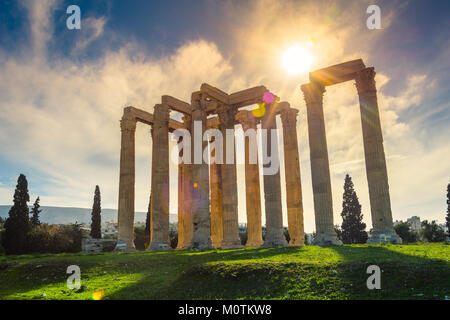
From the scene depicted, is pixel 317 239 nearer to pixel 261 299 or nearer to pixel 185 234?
pixel 185 234

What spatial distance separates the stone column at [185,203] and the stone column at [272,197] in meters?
8.22

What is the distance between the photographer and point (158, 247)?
38.1 metres

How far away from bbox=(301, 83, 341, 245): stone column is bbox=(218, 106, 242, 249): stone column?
8.60 m

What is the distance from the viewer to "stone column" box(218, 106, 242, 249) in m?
38.2

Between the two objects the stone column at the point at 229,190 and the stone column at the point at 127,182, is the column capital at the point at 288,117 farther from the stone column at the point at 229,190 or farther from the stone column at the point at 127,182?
the stone column at the point at 127,182

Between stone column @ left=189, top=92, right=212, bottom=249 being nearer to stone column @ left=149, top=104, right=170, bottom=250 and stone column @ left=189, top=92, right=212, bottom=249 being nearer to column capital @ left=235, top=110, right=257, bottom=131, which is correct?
stone column @ left=149, top=104, right=170, bottom=250

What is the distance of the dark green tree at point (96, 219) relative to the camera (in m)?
65.8

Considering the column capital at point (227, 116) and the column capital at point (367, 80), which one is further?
the column capital at point (227, 116)

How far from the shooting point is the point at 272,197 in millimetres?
38562

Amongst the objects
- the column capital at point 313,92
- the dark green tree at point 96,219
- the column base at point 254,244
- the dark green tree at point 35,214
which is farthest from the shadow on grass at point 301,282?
the dark green tree at point 35,214

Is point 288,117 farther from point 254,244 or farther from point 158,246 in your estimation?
point 158,246

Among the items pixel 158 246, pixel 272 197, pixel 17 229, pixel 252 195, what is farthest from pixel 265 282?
pixel 17 229
